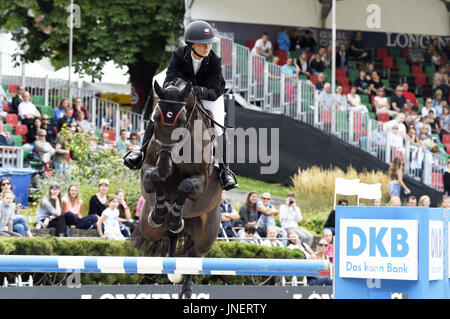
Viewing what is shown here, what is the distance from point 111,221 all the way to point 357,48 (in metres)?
10.9

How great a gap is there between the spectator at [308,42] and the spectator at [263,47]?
1470mm

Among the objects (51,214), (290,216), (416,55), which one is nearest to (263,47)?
(416,55)

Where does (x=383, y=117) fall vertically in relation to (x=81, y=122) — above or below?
above

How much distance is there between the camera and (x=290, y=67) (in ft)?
54.7

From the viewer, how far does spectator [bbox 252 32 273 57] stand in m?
17.1

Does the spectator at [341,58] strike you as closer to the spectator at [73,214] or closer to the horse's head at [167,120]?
the spectator at [73,214]

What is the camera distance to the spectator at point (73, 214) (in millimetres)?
11094

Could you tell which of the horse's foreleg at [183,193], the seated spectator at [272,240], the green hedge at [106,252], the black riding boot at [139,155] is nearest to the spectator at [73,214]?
the green hedge at [106,252]

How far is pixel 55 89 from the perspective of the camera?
15984 millimetres

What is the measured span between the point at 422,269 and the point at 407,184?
9271 mm

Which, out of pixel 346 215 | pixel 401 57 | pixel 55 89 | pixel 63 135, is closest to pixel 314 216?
pixel 63 135

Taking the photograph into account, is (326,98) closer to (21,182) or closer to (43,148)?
(43,148)

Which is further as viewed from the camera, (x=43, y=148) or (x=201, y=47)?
(x=43, y=148)
